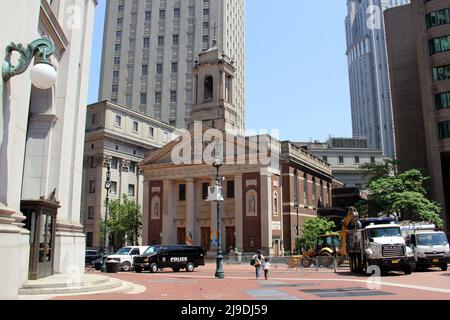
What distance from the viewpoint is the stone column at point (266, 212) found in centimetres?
4838

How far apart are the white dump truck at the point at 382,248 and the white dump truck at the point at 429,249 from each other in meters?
3.10

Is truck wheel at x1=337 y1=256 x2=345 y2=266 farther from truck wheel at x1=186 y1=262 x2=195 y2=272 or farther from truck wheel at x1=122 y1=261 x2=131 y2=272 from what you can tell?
truck wheel at x1=122 y1=261 x2=131 y2=272

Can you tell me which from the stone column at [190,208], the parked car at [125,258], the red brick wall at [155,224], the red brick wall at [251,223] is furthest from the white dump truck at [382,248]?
the red brick wall at [155,224]

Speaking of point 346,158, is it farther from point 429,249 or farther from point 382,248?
point 382,248

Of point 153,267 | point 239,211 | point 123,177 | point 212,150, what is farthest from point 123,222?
point 153,267

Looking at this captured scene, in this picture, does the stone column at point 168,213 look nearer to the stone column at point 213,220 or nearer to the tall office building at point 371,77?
the stone column at point 213,220

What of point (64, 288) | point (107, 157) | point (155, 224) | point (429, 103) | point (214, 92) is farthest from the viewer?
point (107, 157)

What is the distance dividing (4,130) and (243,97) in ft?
296

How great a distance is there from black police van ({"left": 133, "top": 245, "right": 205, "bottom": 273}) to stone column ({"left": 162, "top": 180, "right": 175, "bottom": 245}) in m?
21.1

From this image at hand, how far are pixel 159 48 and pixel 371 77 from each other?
388 ft

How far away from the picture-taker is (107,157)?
61.3 meters

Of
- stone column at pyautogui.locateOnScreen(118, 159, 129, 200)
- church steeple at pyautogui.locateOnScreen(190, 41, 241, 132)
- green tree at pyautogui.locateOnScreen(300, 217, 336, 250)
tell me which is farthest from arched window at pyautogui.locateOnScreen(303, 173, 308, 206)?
stone column at pyautogui.locateOnScreen(118, 159, 129, 200)

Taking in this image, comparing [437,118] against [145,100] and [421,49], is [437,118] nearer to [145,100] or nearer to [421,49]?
[421,49]
